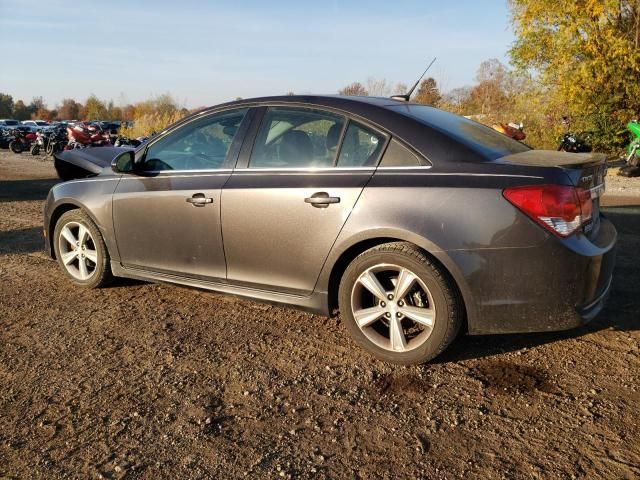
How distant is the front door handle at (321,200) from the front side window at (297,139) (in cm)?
24

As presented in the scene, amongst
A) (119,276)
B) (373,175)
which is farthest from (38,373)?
(373,175)

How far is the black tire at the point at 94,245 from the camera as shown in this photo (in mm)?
4816

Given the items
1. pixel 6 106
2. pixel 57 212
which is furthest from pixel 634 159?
pixel 6 106

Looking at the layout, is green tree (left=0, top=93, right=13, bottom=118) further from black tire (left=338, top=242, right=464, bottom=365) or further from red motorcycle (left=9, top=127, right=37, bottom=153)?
black tire (left=338, top=242, right=464, bottom=365)

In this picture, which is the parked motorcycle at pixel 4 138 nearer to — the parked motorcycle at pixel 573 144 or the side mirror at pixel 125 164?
the parked motorcycle at pixel 573 144

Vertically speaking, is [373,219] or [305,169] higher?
[305,169]

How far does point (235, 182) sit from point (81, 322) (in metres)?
1.59

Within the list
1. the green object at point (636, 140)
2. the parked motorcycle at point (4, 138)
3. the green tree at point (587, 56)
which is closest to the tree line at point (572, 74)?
the green tree at point (587, 56)

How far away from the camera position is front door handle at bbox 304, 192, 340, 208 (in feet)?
11.7

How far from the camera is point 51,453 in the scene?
260 cm

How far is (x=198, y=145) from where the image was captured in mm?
4406

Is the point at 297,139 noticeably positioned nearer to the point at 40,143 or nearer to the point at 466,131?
the point at 466,131

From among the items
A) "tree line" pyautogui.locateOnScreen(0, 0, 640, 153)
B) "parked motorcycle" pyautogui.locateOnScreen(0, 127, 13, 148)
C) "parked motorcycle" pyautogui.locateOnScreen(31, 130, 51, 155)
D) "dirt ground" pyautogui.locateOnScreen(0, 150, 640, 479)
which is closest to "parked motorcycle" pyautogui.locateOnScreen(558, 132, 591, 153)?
"tree line" pyautogui.locateOnScreen(0, 0, 640, 153)

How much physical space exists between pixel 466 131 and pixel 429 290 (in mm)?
1212
